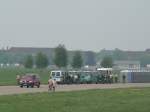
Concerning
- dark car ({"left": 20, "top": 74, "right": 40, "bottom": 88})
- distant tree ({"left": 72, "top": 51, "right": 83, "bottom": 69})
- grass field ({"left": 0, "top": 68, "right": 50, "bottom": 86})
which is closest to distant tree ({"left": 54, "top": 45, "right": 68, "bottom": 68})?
distant tree ({"left": 72, "top": 51, "right": 83, "bottom": 69})

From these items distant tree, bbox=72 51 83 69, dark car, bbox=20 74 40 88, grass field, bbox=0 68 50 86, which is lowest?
dark car, bbox=20 74 40 88

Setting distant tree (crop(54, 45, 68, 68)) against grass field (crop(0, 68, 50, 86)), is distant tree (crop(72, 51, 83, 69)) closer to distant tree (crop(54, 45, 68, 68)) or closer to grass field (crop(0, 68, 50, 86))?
distant tree (crop(54, 45, 68, 68))

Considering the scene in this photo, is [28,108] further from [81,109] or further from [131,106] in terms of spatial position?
[131,106]

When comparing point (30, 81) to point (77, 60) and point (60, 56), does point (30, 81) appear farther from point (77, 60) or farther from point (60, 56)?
point (77, 60)

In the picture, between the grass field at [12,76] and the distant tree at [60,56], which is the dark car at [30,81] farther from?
the distant tree at [60,56]

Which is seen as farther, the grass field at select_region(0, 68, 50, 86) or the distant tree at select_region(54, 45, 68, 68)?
the distant tree at select_region(54, 45, 68, 68)

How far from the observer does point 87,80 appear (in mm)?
85875

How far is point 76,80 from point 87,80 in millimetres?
2731

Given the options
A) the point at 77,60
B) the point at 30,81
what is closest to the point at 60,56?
the point at 77,60

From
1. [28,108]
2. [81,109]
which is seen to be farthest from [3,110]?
[81,109]

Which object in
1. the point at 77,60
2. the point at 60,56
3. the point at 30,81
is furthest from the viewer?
the point at 77,60

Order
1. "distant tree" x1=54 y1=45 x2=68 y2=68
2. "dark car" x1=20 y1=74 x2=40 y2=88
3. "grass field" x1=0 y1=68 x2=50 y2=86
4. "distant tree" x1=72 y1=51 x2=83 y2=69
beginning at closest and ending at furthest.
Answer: "dark car" x1=20 y1=74 x2=40 y2=88, "grass field" x1=0 y1=68 x2=50 y2=86, "distant tree" x1=54 y1=45 x2=68 y2=68, "distant tree" x1=72 y1=51 x2=83 y2=69

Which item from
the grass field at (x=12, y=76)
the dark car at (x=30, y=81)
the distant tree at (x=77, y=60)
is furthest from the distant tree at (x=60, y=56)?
the dark car at (x=30, y=81)

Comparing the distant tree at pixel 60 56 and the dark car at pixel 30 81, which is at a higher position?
the distant tree at pixel 60 56
